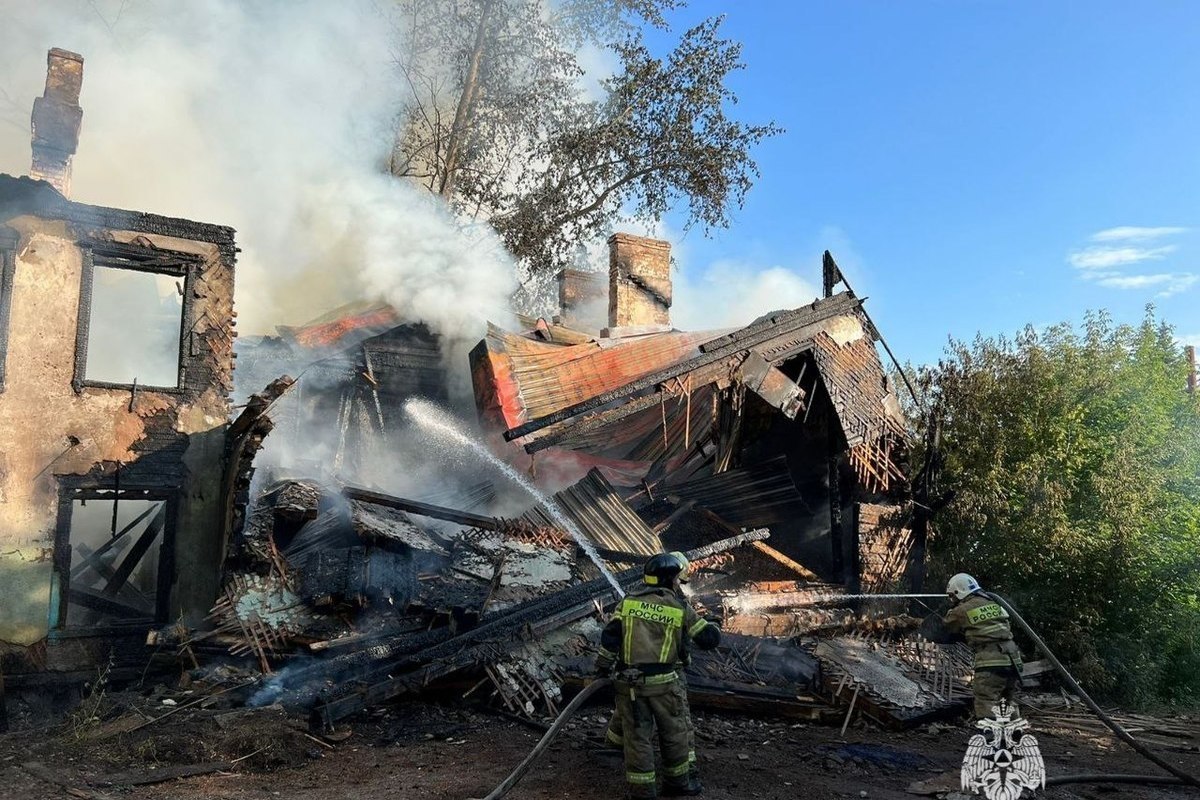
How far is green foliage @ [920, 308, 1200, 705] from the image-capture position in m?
13.7

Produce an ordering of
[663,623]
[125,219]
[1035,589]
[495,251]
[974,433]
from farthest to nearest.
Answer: [495,251], [974,433], [1035,589], [125,219], [663,623]

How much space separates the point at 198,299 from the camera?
1220 centimetres

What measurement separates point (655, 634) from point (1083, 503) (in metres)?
11.2

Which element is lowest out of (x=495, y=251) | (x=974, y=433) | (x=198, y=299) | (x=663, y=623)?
(x=663, y=623)

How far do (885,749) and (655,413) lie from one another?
705 centimetres

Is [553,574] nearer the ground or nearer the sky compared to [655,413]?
nearer the ground

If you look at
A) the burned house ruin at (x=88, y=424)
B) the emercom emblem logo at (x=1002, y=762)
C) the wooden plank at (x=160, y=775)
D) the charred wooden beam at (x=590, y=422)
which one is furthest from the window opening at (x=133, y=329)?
the emercom emblem logo at (x=1002, y=762)

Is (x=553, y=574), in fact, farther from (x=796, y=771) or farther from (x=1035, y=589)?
(x=1035, y=589)

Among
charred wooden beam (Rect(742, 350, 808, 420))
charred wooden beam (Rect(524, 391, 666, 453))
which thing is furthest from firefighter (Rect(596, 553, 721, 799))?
charred wooden beam (Rect(742, 350, 808, 420))

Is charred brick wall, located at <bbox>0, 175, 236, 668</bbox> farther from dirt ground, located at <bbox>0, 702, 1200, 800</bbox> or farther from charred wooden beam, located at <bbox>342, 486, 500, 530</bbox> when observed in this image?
dirt ground, located at <bbox>0, 702, 1200, 800</bbox>

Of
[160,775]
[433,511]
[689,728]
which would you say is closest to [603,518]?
[433,511]

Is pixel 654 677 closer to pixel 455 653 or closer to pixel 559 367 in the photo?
pixel 455 653

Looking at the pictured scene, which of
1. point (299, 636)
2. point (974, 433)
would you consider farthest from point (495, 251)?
point (299, 636)

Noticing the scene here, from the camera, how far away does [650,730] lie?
6.19 m
